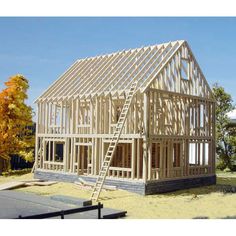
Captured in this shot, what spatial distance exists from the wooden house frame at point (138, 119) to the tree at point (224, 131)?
8.63 meters

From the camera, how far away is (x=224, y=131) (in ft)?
108

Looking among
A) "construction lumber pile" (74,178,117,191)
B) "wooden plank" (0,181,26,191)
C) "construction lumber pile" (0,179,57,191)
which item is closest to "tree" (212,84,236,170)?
"construction lumber pile" (74,178,117,191)

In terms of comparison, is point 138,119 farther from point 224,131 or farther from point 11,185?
point 224,131

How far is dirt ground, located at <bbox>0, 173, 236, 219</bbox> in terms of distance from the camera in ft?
47.3

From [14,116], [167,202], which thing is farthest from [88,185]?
[14,116]

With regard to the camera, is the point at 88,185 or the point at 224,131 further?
the point at 224,131

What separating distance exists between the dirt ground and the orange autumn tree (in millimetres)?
7239

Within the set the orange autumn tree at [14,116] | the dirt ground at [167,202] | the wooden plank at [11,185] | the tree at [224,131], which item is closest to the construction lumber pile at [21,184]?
the wooden plank at [11,185]

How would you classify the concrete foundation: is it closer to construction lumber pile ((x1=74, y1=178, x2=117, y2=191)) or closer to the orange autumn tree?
construction lumber pile ((x1=74, y1=178, x2=117, y2=191))

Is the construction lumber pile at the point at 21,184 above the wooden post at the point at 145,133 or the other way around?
the other way around

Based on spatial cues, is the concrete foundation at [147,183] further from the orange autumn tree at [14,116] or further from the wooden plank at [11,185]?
the orange autumn tree at [14,116]

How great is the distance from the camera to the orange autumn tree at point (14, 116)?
27672 millimetres

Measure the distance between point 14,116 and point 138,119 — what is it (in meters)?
10.7
